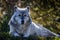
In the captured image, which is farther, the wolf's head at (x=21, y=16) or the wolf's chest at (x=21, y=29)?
the wolf's chest at (x=21, y=29)

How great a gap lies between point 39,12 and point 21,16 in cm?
28

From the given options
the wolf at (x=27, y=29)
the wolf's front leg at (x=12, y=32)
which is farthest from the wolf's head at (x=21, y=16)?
the wolf's front leg at (x=12, y=32)

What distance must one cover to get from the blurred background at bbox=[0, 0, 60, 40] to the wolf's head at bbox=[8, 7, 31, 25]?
0.23ft

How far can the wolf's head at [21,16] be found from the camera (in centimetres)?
285

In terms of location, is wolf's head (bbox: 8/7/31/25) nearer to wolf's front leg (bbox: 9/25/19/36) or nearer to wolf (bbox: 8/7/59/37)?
wolf (bbox: 8/7/59/37)

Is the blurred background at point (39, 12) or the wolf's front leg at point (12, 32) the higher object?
the blurred background at point (39, 12)

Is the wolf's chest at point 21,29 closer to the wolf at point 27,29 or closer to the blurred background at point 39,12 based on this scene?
the wolf at point 27,29

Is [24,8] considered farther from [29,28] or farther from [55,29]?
[55,29]

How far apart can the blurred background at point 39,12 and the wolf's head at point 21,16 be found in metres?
0.07

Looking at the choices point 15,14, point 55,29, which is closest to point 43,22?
point 55,29

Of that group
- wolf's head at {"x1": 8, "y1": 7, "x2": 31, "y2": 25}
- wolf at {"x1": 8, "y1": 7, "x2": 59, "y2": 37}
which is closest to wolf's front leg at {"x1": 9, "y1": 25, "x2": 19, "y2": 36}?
wolf at {"x1": 8, "y1": 7, "x2": 59, "y2": 37}

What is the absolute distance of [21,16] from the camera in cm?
285

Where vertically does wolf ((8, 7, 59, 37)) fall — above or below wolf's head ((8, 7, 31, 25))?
below

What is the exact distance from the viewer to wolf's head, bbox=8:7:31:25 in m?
2.85
